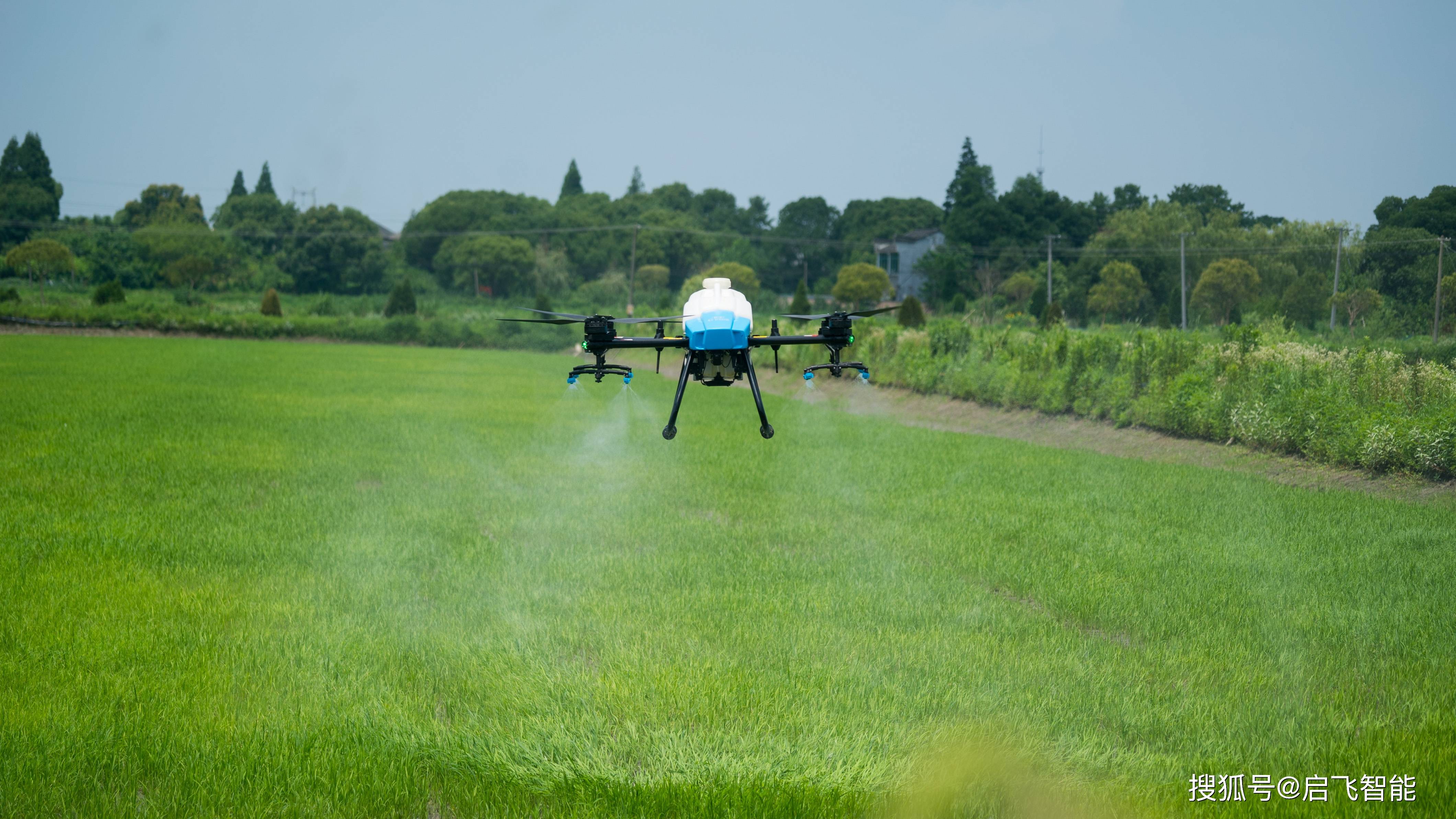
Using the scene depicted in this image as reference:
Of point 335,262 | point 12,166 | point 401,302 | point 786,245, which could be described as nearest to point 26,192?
point 12,166

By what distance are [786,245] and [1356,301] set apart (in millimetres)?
56444

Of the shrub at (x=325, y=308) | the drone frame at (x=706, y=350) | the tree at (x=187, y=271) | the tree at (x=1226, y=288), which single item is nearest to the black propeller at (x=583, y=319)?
the drone frame at (x=706, y=350)

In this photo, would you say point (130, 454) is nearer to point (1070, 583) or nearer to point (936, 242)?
point (1070, 583)

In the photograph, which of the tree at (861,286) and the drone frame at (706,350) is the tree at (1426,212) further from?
the tree at (861,286)

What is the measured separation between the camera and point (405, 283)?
67062 mm

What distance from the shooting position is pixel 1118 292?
150ft

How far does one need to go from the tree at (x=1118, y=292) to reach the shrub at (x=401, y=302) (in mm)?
45941

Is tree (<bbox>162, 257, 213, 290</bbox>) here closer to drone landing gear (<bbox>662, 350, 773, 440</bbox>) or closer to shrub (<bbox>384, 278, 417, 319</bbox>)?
shrub (<bbox>384, 278, 417, 319</bbox>)

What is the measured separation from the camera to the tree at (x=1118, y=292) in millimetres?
43344

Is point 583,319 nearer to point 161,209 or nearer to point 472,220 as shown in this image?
point 472,220

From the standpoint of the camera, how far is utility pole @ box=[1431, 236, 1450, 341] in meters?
9.41

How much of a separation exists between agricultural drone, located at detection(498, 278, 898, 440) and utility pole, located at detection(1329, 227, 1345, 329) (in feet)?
32.1

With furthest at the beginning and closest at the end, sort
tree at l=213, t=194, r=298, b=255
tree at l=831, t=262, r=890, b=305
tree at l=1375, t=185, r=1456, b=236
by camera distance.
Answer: tree at l=213, t=194, r=298, b=255
tree at l=831, t=262, r=890, b=305
tree at l=1375, t=185, r=1456, b=236

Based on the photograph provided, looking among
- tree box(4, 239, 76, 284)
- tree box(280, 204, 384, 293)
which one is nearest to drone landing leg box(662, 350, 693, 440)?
tree box(4, 239, 76, 284)
